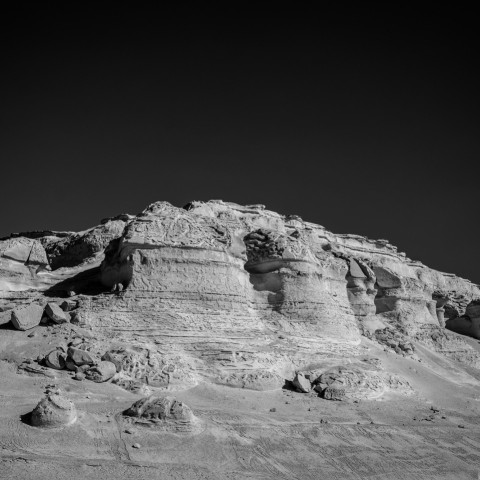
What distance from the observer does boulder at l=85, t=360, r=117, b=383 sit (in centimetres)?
1111

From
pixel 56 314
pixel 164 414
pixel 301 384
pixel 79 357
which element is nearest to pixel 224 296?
pixel 301 384

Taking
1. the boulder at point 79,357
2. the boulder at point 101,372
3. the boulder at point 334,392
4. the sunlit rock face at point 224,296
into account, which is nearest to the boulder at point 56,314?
the sunlit rock face at point 224,296

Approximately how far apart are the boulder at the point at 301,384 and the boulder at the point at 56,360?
5778 millimetres

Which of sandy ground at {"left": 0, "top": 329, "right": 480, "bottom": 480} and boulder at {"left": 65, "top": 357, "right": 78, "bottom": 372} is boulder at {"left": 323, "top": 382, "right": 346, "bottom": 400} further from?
boulder at {"left": 65, "top": 357, "right": 78, "bottom": 372}

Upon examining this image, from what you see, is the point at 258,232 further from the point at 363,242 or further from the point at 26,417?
the point at 363,242

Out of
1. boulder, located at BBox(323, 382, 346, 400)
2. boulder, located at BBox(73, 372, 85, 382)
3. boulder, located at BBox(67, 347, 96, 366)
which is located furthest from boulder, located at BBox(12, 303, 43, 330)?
boulder, located at BBox(323, 382, 346, 400)

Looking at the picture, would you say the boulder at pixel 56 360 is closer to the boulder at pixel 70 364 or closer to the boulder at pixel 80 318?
the boulder at pixel 70 364

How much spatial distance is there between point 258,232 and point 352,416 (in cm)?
758

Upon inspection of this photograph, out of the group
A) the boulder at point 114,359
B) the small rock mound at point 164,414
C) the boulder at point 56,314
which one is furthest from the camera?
the boulder at point 56,314

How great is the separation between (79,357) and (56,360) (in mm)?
503

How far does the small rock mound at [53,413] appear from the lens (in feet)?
27.8

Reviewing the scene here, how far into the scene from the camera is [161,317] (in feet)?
44.9

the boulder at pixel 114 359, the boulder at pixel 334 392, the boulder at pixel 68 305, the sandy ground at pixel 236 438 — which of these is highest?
the boulder at pixel 68 305

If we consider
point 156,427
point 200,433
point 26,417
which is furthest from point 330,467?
point 26,417
